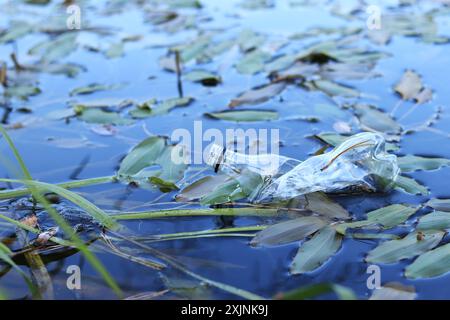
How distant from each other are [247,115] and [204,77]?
32 centimetres

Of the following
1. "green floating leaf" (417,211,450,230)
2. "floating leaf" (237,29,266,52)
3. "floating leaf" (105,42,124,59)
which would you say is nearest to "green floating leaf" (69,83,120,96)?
"floating leaf" (105,42,124,59)

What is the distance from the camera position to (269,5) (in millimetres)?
2527

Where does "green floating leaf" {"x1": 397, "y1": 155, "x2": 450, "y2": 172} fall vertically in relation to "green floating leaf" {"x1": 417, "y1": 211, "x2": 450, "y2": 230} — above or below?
above

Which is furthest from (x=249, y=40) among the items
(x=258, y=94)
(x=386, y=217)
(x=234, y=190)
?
(x=386, y=217)

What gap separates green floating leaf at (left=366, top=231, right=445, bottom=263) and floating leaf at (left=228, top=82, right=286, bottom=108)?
741mm

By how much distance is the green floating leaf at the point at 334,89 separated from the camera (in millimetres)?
1683

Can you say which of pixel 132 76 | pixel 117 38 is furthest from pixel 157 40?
pixel 132 76

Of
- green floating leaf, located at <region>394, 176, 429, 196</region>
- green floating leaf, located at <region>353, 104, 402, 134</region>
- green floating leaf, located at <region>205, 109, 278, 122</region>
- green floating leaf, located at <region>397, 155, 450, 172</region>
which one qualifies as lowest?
green floating leaf, located at <region>394, 176, 429, 196</region>

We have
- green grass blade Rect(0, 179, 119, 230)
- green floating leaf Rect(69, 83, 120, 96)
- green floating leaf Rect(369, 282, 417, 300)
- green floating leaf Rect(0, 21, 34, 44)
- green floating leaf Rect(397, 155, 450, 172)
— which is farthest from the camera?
green floating leaf Rect(0, 21, 34, 44)

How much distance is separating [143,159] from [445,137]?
0.71 m

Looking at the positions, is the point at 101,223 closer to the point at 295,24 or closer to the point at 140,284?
the point at 140,284

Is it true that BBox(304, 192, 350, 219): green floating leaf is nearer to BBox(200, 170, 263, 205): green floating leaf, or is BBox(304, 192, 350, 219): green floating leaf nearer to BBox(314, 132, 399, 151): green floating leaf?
BBox(200, 170, 263, 205): green floating leaf

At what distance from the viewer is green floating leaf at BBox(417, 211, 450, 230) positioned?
1049 millimetres

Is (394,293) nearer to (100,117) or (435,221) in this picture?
(435,221)
